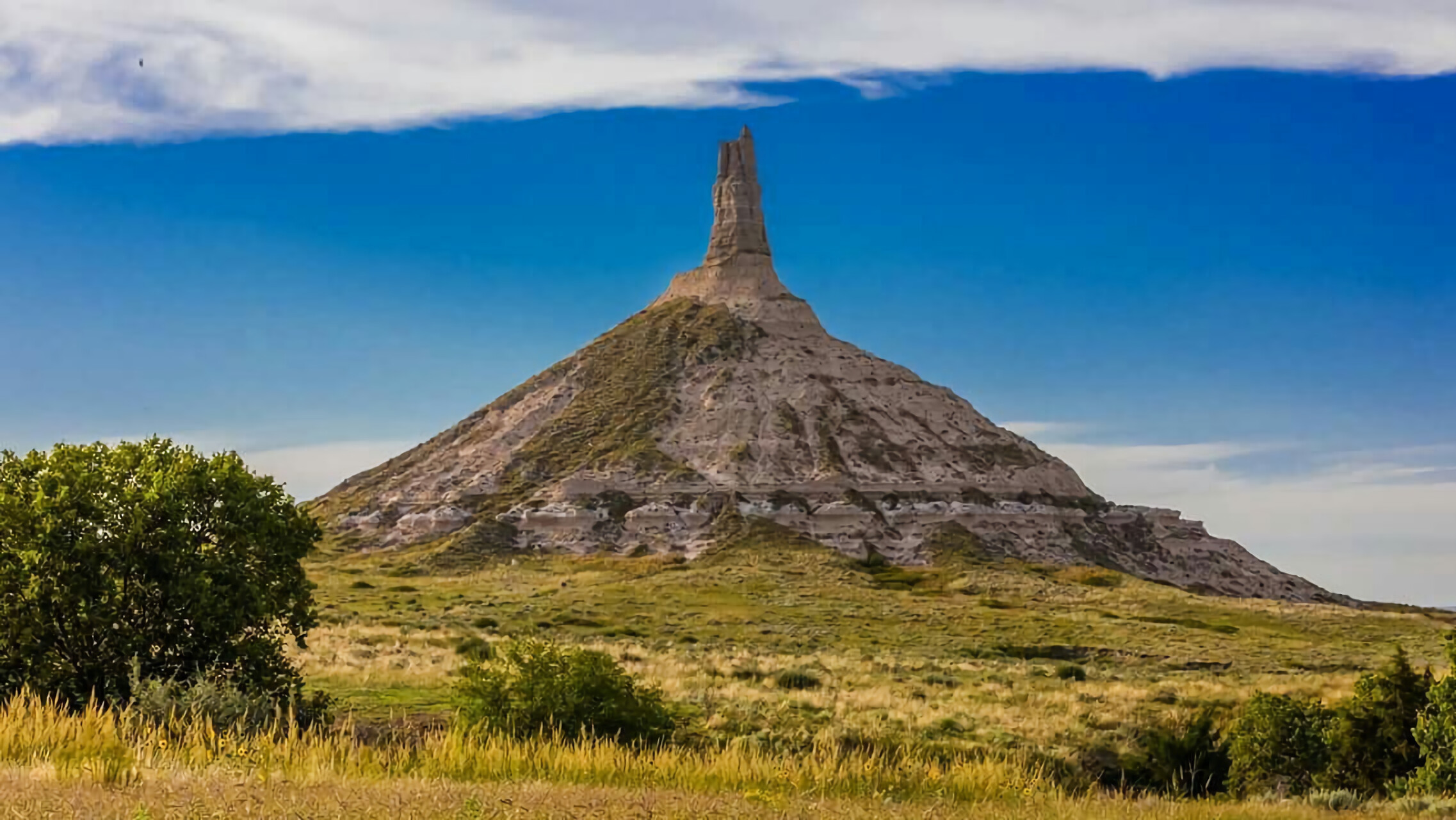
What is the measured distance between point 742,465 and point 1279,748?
369 ft

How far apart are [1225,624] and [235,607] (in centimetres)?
Answer: 7353

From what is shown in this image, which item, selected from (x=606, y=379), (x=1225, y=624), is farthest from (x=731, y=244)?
(x=1225, y=624)

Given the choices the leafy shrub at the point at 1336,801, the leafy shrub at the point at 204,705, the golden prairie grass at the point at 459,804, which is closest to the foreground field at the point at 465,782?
the golden prairie grass at the point at 459,804

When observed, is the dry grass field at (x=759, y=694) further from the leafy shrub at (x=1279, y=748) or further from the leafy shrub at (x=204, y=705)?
the leafy shrub at (x=1279, y=748)

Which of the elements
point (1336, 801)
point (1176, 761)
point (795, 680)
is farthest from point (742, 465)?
point (1336, 801)

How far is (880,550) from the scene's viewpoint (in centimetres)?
12244

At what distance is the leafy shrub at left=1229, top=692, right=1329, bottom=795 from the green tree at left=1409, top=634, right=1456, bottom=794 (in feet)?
11.7

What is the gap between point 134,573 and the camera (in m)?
20.3

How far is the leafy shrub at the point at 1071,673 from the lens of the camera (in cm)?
4628

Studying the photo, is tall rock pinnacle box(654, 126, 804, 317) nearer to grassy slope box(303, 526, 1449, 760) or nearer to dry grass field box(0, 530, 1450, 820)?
grassy slope box(303, 526, 1449, 760)

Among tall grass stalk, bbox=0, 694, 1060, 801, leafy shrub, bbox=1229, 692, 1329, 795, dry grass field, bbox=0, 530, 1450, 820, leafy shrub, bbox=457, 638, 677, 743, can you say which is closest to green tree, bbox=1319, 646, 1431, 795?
leafy shrub, bbox=1229, 692, 1329, 795

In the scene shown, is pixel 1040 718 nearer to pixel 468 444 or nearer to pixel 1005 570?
pixel 1005 570

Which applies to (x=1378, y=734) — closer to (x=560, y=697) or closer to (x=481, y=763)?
(x=560, y=697)

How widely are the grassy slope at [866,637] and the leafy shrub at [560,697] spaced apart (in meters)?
1.99
